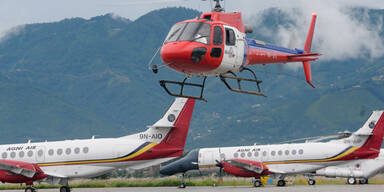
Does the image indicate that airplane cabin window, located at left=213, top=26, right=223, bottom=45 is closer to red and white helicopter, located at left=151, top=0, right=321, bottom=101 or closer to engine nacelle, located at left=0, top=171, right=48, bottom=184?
red and white helicopter, located at left=151, top=0, right=321, bottom=101

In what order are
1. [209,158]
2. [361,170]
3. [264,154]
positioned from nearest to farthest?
[264,154], [361,170], [209,158]

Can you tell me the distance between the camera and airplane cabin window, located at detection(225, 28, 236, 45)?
26.6 metres

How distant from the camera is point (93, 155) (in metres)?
37.5

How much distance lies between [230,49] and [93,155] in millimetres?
13805

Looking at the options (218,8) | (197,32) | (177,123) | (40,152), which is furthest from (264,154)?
(197,32)

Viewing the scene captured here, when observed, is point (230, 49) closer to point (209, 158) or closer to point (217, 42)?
point (217, 42)

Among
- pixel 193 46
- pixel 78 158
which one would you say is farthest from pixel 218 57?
pixel 78 158

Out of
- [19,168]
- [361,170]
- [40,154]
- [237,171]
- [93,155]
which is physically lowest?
[361,170]

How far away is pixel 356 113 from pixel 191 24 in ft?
521

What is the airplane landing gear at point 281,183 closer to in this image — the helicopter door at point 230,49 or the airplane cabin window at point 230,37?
the helicopter door at point 230,49

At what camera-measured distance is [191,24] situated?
26.0 meters

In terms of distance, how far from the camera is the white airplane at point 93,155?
37438 millimetres

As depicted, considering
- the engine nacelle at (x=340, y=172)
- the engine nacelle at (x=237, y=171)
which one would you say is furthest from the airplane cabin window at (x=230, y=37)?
the engine nacelle at (x=340, y=172)

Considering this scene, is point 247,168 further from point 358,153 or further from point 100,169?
point 100,169
